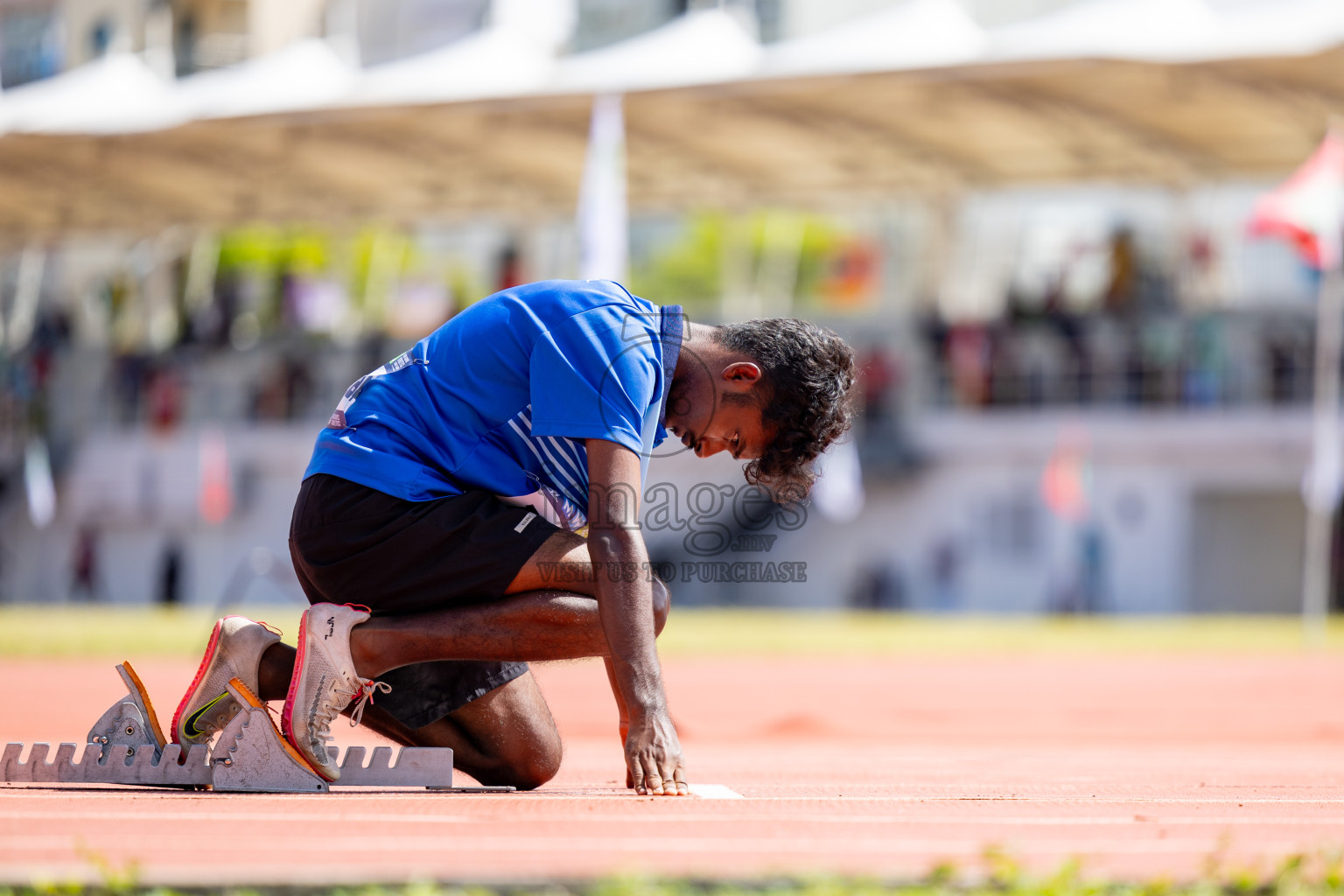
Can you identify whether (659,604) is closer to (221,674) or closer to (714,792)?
(714,792)

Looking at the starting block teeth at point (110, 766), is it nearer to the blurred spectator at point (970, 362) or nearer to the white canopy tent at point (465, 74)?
the white canopy tent at point (465, 74)

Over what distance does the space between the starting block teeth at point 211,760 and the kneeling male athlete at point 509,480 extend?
0.07 m

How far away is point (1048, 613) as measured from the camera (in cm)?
2764

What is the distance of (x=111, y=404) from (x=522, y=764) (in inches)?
1241

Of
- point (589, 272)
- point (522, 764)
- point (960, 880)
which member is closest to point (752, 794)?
point (522, 764)

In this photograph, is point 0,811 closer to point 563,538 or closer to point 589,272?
point 563,538

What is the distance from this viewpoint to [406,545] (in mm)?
4016

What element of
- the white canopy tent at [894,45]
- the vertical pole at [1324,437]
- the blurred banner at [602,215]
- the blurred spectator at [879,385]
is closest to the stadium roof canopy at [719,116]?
the white canopy tent at [894,45]

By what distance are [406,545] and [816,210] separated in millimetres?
28817

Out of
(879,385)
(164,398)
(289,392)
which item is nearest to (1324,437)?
(879,385)

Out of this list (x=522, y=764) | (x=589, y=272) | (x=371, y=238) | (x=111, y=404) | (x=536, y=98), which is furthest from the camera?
(x=371, y=238)

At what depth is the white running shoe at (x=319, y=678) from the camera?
3.92 meters

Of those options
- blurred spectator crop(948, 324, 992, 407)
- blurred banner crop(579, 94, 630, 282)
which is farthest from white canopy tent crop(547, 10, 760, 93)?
blurred banner crop(579, 94, 630, 282)

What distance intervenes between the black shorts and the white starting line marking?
0.67m
